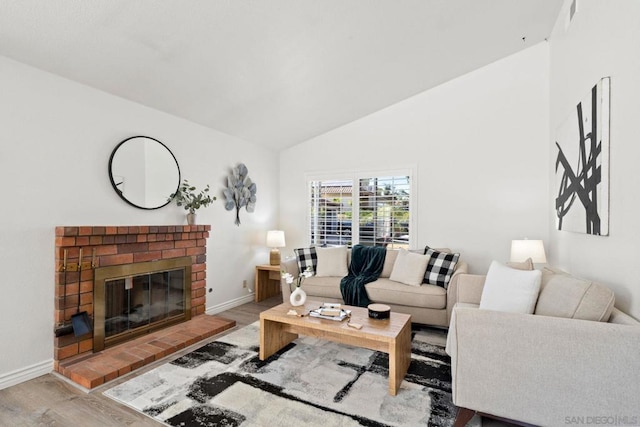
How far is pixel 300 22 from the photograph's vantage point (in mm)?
2447

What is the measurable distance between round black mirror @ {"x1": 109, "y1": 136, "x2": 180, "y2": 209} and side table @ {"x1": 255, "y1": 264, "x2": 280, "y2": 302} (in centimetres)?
170

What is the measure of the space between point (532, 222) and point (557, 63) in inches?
65.9

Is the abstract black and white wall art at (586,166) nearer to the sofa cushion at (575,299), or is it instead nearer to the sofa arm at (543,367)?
the sofa cushion at (575,299)

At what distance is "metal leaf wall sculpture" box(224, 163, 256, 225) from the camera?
422 cm

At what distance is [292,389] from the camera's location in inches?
87.3

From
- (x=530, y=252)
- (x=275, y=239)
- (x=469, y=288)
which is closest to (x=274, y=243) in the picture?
(x=275, y=239)

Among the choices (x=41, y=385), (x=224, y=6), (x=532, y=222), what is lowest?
(x=41, y=385)

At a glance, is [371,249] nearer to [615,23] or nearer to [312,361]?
[312,361]

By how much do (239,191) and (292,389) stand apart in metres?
2.80

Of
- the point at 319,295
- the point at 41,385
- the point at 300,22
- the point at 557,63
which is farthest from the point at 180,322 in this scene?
the point at 557,63

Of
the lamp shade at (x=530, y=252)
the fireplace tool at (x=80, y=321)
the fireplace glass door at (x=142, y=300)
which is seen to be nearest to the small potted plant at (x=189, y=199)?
the fireplace glass door at (x=142, y=300)

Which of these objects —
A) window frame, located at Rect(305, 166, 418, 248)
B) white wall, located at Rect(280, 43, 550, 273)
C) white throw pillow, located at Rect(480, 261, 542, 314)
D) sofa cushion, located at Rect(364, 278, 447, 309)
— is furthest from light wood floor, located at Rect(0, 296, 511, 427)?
window frame, located at Rect(305, 166, 418, 248)

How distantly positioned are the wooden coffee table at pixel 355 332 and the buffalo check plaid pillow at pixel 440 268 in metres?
1.03

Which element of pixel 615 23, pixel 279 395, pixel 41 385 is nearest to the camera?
pixel 615 23
